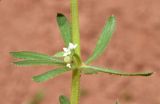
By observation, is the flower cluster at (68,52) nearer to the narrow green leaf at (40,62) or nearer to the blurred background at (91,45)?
the narrow green leaf at (40,62)

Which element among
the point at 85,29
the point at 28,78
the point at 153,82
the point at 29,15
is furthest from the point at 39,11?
the point at 153,82

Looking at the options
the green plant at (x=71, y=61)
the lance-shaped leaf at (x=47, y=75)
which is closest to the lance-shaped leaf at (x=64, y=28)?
the green plant at (x=71, y=61)

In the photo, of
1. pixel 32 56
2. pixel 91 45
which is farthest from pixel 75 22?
pixel 91 45

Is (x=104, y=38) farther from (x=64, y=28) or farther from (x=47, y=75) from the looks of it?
(x=47, y=75)

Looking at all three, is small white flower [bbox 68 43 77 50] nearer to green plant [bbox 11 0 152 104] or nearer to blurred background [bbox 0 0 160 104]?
green plant [bbox 11 0 152 104]

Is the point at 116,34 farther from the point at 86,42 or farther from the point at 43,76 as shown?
the point at 43,76
